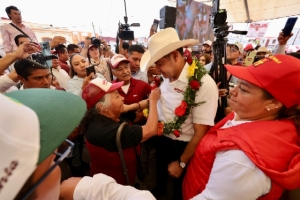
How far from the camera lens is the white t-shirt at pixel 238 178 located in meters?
0.85

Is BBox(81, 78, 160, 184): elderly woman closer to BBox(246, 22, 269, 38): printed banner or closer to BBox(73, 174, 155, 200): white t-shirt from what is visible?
BBox(73, 174, 155, 200): white t-shirt

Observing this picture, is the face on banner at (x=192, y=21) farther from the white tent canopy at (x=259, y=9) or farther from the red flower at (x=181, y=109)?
the red flower at (x=181, y=109)

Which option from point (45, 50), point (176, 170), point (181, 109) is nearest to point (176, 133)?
point (181, 109)

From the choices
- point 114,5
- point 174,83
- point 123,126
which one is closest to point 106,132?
point 123,126

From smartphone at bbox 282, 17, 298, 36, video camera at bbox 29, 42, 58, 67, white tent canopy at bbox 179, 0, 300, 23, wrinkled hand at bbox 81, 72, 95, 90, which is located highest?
white tent canopy at bbox 179, 0, 300, 23

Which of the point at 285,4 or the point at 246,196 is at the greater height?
the point at 285,4

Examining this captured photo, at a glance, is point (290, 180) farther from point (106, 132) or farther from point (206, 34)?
point (206, 34)

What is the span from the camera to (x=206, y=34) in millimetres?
8023

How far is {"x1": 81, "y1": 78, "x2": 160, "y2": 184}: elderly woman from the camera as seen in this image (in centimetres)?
149

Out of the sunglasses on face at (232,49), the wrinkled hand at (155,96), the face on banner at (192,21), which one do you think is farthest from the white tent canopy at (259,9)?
the wrinkled hand at (155,96)

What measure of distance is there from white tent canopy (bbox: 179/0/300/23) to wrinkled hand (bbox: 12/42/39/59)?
33.2 feet

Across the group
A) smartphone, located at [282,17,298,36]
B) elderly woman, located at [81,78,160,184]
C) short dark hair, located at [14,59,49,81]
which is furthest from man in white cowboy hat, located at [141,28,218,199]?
smartphone, located at [282,17,298,36]

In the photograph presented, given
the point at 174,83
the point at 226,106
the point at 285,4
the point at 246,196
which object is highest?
the point at 285,4

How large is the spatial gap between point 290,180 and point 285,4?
10.5 meters
